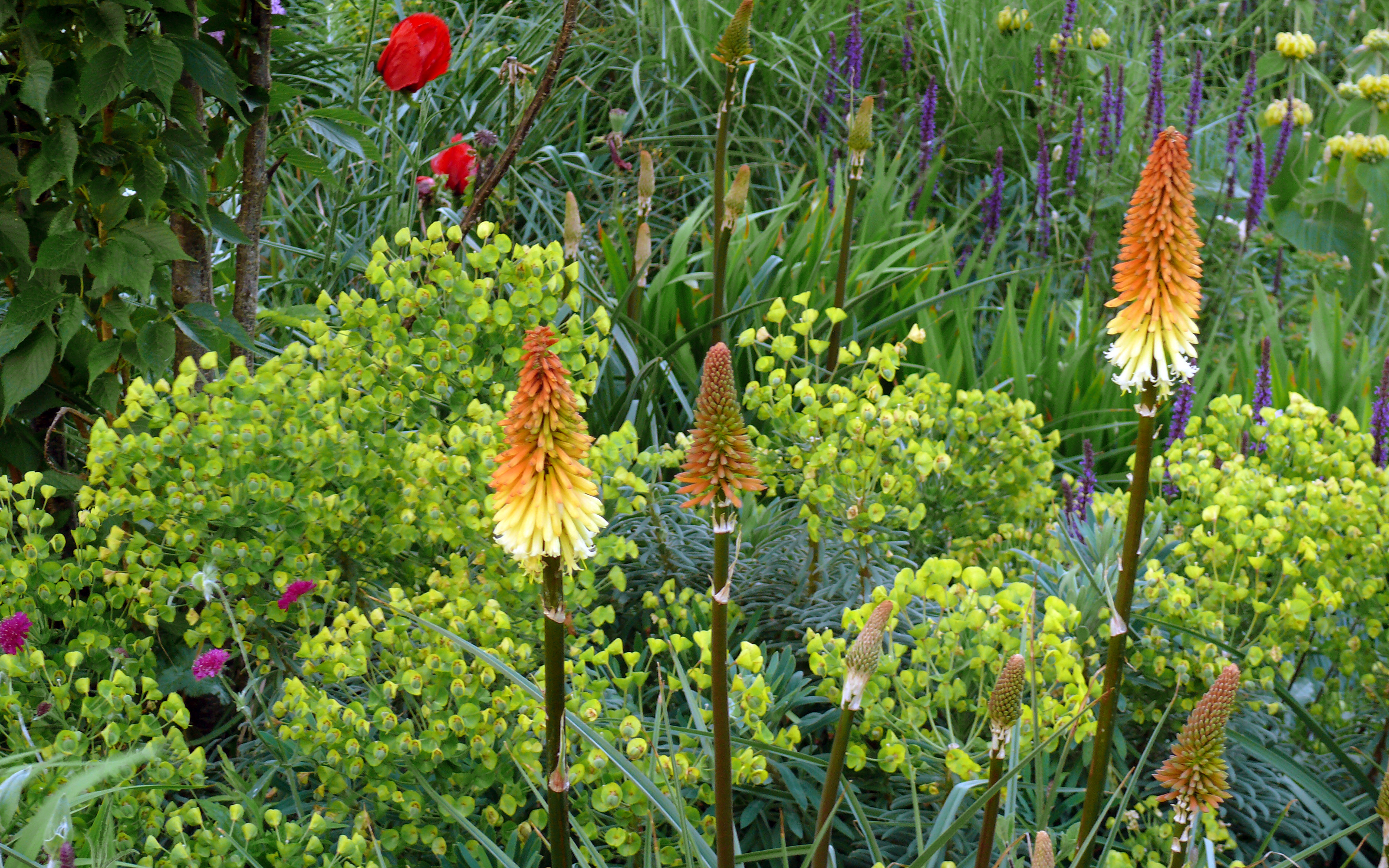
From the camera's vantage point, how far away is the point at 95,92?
2.34 m

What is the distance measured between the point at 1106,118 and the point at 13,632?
4.53 m

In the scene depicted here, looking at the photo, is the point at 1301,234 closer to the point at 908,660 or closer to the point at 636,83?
the point at 636,83

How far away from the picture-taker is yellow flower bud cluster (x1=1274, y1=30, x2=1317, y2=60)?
5.14m

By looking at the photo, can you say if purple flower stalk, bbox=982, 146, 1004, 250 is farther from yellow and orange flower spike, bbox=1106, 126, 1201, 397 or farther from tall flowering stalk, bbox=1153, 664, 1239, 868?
tall flowering stalk, bbox=1153, 664, 1239, 868

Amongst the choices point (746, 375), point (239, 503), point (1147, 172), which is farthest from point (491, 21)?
point (1147, 172)

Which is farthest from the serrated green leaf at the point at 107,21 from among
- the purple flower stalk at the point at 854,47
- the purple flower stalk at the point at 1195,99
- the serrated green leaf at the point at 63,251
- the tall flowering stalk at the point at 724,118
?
the purple flower stalk at the point at 1195,99

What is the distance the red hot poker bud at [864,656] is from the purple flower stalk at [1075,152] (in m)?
3.95

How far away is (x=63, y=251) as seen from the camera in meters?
2.47

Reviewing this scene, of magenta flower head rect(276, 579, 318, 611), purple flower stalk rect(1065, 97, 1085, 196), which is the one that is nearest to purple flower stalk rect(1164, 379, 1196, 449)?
purple flower stalk rect(1065, 97, 1085, 196)

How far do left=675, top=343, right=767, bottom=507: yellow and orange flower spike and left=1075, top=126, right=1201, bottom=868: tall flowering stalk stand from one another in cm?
44

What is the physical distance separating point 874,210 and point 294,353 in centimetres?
278

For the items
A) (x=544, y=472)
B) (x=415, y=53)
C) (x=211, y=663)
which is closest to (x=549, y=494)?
(x=544, y=472)

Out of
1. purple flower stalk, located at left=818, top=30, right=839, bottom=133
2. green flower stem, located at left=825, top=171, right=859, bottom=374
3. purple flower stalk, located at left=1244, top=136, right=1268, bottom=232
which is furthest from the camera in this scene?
purple flower stalk, located at left=818, top=30, right=839, bottom=133

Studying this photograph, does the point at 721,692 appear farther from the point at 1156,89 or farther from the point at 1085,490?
the point at 1156,89
